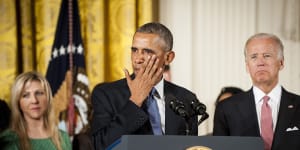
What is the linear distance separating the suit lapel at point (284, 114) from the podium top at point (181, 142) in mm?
622

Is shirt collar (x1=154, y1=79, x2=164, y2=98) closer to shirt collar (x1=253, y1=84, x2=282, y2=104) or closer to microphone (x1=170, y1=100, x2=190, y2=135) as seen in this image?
microphone (x1=170, y1=100, x2=190, y2=135)

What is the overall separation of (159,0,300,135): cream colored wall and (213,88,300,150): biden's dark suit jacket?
7.93ft

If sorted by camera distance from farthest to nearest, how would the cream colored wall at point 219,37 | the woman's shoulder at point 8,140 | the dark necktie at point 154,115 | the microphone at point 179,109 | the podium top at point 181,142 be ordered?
the cream colored wall at point 219,37, the woman's shoulder at point 8,140, the dark necktie at point 154,115, the microphone at point 179,109, the podium top at point 181,142

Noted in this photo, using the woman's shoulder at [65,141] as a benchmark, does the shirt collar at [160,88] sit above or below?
above

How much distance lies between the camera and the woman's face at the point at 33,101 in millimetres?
3457

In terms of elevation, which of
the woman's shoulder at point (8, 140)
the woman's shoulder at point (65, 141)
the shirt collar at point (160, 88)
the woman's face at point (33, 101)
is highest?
the shirt collar at point (160, 88)

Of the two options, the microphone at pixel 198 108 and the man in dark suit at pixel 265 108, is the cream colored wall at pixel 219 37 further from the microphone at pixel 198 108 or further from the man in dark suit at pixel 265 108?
the microphone at pixel 198 108

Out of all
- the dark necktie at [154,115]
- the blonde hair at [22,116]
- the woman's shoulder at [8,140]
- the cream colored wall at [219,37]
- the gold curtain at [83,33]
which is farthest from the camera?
the cream colored wall at [219,37]

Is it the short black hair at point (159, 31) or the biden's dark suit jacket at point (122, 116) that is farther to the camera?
the short black hair at point (159, 31)

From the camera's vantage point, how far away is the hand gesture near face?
2.13 metres

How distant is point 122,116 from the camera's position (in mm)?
2156

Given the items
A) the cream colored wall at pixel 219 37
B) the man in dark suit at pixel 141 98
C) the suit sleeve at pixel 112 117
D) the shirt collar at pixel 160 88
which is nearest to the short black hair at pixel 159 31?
the man in dark suit at pixel 141 98

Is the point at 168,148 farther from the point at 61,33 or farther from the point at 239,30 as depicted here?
the point at 239,30

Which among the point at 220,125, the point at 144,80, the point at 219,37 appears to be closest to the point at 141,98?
the point at 144,80
